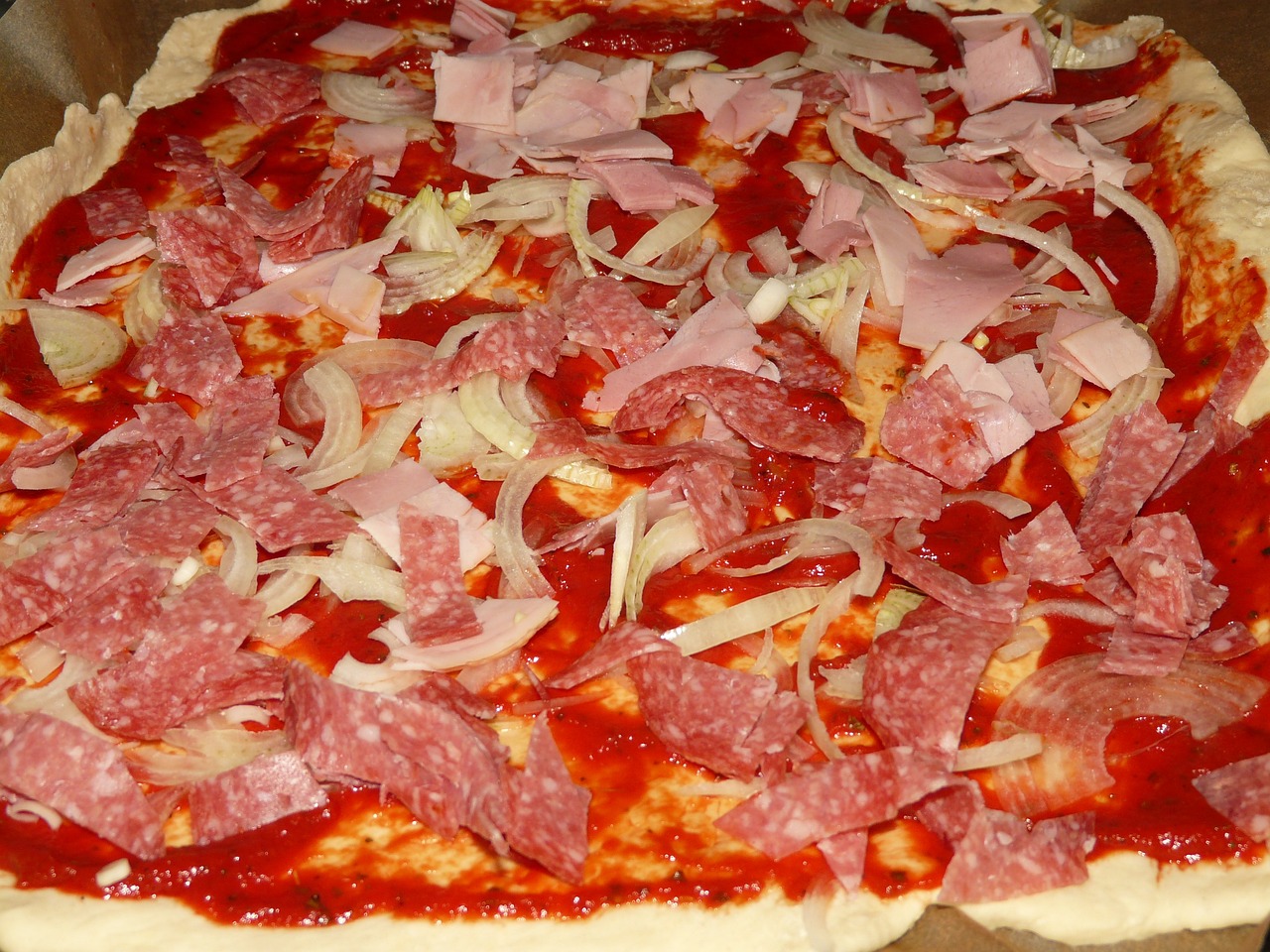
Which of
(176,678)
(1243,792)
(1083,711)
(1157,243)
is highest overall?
(176,678)

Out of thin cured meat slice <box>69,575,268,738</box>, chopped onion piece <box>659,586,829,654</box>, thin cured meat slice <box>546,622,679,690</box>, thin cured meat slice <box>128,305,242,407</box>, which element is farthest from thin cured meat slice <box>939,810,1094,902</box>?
thin cured meat slice <box>128,305,242,407</box>

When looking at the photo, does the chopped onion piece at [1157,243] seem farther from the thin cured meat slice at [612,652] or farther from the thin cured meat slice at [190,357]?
the thin cured meat slice at [190,357]

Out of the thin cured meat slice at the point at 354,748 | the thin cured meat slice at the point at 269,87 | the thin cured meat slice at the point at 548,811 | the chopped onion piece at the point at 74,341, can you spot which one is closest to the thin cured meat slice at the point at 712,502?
the thin cured meat slice at the point at 548,811

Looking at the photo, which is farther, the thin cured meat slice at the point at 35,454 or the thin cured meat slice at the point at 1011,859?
the thin cured meat slice at the point at 35,454

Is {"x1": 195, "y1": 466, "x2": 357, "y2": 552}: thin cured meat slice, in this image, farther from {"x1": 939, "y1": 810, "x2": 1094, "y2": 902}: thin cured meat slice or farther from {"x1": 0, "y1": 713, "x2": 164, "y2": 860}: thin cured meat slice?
{"x1": 939, "y1": 810, "x2": 1094, "y2": 902}: thin cured meat slice

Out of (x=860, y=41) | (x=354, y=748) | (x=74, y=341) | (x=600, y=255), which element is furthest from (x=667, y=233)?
(x=354, y=748)

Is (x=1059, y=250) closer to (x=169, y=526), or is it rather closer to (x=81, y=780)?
(x=169, y=526)
